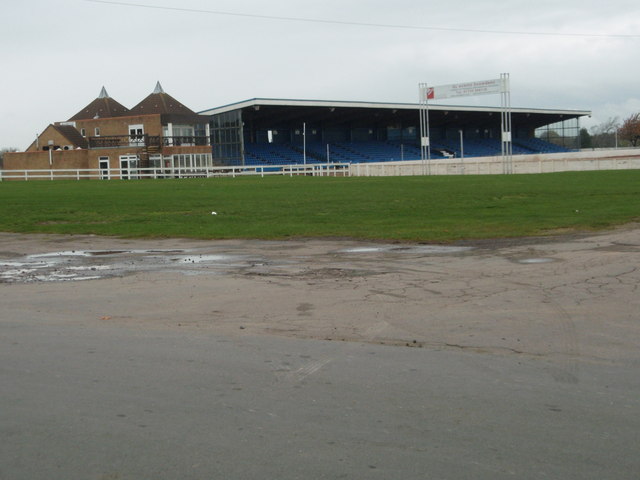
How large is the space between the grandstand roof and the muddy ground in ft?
251

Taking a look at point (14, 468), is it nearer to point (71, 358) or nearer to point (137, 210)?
point (71, 358)

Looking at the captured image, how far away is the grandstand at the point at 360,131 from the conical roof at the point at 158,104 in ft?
18.2

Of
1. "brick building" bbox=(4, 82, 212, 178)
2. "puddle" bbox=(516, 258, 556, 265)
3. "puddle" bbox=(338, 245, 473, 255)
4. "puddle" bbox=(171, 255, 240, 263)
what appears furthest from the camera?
"brick building" bbox=(4, 82, 212, 178)

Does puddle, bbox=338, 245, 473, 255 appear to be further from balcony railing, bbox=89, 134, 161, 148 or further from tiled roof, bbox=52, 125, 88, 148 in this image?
tiled roof, bbox=52, 125, 88, 148

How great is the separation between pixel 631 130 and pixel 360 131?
59.3 metres

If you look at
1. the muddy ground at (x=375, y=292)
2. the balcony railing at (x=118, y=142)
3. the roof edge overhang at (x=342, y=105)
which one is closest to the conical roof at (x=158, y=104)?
the roof edge overhang at (x=342, y=105)

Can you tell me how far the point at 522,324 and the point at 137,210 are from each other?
835 inches

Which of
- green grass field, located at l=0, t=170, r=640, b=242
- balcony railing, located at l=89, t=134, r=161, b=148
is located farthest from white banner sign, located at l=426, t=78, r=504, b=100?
green grass field, located at l=0, t=170, r=640, b=242

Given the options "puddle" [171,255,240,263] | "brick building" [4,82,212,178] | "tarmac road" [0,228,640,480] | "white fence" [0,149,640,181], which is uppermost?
"brick building" [4,82,212,178]

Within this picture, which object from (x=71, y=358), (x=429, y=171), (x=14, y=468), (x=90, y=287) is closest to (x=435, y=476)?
(x=14, y=468)

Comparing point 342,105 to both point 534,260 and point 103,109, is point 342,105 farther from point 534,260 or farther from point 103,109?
point 534,260

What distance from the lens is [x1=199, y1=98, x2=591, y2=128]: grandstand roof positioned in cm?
9506

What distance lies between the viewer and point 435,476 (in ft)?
15.3

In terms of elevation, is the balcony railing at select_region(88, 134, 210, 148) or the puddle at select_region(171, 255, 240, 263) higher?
the balcony railing at select_region(88, 134, 210, 148)
